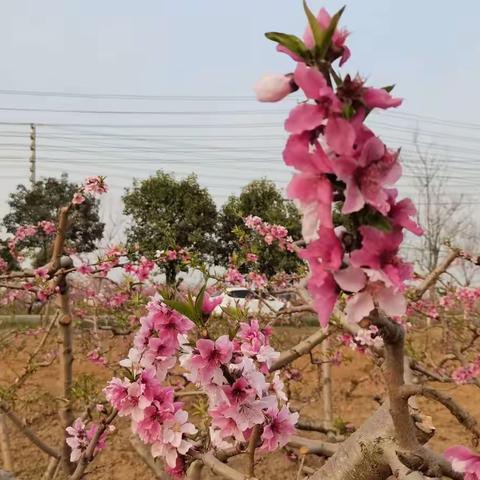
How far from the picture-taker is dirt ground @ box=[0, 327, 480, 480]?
4898 mm

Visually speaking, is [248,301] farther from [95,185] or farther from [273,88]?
[273,88]

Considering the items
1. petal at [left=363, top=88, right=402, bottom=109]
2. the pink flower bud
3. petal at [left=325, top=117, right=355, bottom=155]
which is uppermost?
the pink flower bud

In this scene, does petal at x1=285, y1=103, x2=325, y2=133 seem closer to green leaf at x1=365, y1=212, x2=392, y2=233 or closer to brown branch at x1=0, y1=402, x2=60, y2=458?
green leaf at x1=365, y1=212, x2=392, y2=233

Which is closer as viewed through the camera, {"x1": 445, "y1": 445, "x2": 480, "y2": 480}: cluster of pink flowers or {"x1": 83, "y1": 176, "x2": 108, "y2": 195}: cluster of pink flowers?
{"x1": 445, "y1": 445, "x2": 480, "y2": 480}: cluster of pink flowers

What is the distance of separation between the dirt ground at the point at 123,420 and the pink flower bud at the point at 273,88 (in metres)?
2.63

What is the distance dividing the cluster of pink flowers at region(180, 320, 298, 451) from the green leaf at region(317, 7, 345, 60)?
78 centimetres

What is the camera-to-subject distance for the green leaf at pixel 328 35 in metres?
0.74

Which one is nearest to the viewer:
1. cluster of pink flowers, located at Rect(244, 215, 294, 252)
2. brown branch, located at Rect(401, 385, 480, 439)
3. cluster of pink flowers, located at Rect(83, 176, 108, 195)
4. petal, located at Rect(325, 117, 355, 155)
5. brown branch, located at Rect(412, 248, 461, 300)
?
petal, located at Rect(325, 117, 355, 155)

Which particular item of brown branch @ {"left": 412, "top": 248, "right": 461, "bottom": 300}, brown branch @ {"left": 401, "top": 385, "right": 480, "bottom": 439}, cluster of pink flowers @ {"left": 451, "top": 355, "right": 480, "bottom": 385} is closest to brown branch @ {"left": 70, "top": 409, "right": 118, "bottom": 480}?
brown branch @ {"left": 401, "top": 385, "right": 480, "bottom": 439}

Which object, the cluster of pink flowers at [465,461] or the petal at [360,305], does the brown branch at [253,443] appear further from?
the petal at [360,305]

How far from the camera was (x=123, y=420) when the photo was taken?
5875 mm

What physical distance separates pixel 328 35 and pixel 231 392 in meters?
0.94

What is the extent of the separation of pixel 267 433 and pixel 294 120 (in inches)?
45.4

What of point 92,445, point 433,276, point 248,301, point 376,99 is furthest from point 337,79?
point 433,276
